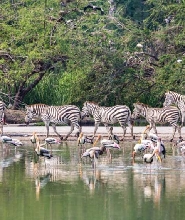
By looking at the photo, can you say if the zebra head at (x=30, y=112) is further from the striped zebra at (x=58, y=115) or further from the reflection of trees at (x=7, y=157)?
the reflection of trees at (x=7, y=157)

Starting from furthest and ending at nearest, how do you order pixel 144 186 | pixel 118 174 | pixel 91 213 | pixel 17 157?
1. pixel 17 157
2. pixel 118 174
3. pixel 144 186
4. pixel 91 213

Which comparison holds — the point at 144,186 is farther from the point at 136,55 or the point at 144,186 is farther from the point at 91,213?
the point at 136,55

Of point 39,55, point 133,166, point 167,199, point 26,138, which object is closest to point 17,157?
point 133,166

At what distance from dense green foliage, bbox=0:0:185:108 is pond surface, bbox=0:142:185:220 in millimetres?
10449

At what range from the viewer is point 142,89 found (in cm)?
3397

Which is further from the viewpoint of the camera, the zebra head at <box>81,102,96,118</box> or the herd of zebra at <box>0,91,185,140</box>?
the zebra head at <box>81,102,96,118</box>

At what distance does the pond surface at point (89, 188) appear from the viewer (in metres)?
14.7

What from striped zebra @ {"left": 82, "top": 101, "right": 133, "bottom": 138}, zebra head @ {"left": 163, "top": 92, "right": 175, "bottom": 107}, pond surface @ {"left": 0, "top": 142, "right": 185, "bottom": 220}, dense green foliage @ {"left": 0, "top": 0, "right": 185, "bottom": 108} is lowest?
pond surface @ {"left": 0, "top": 142, "right": 185, "bottom": 220}

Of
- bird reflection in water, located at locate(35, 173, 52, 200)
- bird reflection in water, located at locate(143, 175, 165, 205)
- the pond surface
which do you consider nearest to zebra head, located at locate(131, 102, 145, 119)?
the pond surface

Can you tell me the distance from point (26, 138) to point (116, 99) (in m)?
6.61

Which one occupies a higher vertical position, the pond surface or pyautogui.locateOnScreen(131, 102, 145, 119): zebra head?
pyautogui.locateOnScreen(131, 102, 145, 119): zebra head

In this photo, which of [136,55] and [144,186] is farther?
[136,55]

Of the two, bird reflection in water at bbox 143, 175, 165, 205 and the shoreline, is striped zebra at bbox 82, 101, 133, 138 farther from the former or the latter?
bird reflection in water at bbox 143, 175, 165, 205

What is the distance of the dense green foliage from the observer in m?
33.4
